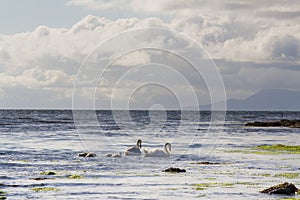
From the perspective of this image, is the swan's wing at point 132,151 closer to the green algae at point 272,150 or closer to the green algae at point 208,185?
the green algae at point 272,150

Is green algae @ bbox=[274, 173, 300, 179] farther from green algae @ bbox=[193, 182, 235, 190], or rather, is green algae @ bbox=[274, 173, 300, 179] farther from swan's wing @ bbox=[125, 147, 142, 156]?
swan's wing @ bbox=[125, 147, 142, 156]

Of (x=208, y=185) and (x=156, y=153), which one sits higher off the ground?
(x=156, y=153)

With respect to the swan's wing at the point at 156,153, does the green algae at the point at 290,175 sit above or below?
below

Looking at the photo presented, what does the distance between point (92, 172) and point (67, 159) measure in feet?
32.4

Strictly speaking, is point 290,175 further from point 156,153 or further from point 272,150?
point 272,150

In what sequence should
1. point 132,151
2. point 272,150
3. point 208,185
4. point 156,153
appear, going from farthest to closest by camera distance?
1. point 272,150
2. point 132,151
3. point 156,153
4. point 208,185

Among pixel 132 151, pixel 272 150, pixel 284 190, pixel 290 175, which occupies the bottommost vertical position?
pixel 284 190

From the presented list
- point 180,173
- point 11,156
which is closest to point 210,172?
point 180,173

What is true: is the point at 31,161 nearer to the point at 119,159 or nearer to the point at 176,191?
the point at 119,159

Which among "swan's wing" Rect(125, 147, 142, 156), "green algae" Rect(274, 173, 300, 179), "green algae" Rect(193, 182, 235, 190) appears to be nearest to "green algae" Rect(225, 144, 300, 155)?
"swan's wing" Rect(125, 147, 142, 156)

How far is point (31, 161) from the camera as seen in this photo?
45094 millimetres

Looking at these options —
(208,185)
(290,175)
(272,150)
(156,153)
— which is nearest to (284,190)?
(208,185)

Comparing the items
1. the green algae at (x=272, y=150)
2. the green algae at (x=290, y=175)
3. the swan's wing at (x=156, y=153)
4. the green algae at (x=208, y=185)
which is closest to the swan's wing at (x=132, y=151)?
the swan's wing at (x=156, y=153)

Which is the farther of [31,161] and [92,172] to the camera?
[31,161]
